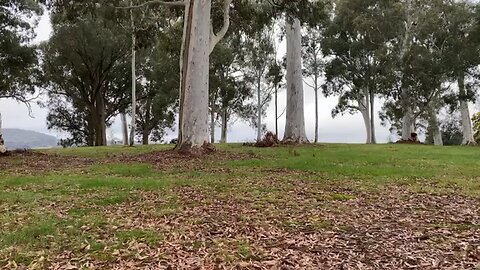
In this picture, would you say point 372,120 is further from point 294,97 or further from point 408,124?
point 294,97

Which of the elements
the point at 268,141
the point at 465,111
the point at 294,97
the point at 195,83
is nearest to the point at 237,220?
the point at 195,83

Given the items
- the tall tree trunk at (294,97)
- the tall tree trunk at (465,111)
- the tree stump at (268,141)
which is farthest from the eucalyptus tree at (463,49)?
the tree stump at (268,141)

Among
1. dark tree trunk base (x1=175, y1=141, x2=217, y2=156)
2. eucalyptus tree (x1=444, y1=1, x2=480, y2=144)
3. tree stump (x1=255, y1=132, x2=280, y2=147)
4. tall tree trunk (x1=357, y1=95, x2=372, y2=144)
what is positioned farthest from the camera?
tall tree trunk (x1=357, y1=95, x2=372, y2=144)

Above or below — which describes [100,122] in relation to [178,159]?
above

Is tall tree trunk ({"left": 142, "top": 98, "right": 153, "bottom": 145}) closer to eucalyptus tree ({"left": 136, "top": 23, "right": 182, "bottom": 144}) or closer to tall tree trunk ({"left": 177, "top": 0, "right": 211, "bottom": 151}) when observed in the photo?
eucalyptus tree ({"left": 136, "top": 23, "right": 182, "bottom": 144})

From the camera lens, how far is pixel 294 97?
826 inches

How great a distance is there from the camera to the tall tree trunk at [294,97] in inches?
819

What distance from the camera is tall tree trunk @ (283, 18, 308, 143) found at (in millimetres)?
20797

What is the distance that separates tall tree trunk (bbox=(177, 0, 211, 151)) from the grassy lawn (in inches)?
146

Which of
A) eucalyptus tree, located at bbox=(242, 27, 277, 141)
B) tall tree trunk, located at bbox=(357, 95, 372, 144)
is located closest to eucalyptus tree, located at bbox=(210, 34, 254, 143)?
eucalyptus tree, located at bbox=(242, 27, 277, 141)

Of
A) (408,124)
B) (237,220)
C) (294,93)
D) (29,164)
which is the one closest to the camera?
(237,220)

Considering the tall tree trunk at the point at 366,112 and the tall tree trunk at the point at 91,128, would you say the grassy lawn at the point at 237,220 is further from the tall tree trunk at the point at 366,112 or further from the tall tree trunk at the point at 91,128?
the tall tree trunk at the point at 91,128

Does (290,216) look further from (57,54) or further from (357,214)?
(57,54)

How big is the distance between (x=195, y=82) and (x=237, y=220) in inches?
333
